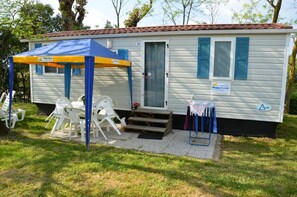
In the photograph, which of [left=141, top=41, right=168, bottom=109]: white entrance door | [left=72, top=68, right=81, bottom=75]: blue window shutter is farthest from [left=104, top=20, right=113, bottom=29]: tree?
[left=141, top=41, right=168, bottom=109]: white entrance door

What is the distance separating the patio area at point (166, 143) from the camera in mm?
4816

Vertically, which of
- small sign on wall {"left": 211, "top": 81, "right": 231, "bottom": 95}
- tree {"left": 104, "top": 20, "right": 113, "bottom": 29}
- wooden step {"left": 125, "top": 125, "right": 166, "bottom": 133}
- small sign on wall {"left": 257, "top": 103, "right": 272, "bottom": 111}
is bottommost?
wooden step {"left": 125, "top": 125, "right": 166, "bottom": 133}

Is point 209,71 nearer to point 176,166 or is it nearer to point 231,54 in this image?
point 231,54

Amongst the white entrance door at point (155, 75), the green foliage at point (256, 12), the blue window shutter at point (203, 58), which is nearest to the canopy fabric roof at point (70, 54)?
the white entrance door at point (155, 75)

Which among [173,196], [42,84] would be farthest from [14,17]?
[173,196]

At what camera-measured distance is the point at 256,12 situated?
14.0 meters

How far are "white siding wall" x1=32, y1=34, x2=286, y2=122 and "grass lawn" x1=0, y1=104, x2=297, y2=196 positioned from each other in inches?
42.5

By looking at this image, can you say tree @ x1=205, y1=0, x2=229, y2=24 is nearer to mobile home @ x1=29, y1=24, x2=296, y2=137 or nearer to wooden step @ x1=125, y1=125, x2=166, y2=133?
mobile home @ x1=29, y1=24, x2=296, y2=137

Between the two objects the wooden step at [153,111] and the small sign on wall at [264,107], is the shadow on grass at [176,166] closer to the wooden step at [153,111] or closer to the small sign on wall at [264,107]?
the small sign on wall at [264,107]

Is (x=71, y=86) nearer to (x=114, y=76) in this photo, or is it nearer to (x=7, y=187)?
(x=114, y=76)

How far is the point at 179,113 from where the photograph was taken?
21.4 ft

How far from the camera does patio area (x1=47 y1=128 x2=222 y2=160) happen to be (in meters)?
4.82

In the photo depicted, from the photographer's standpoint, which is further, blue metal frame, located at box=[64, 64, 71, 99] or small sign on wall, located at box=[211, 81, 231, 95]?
blue metal frame, located at box=[64, 64, 71, 99]

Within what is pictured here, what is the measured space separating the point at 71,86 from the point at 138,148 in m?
3.70
